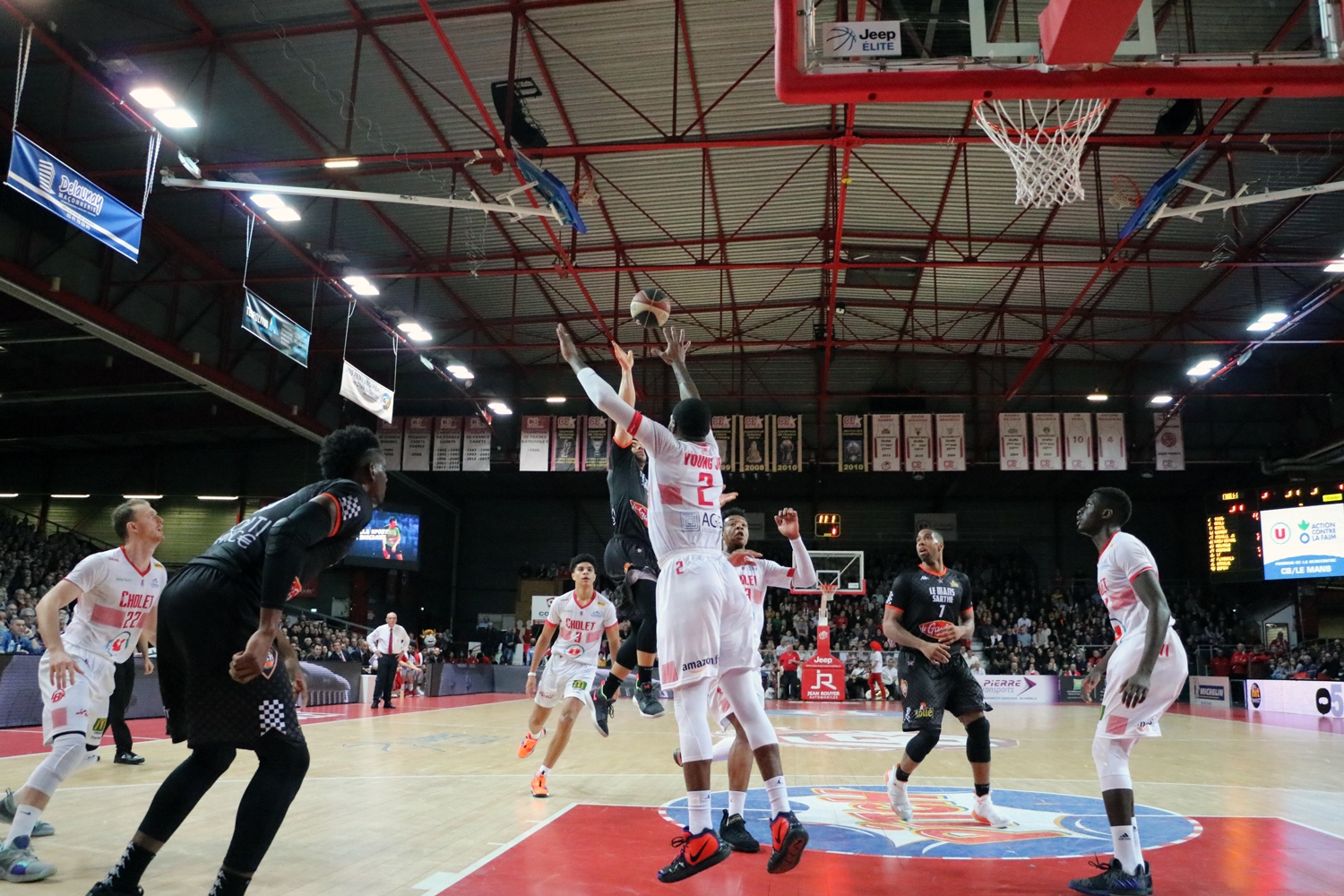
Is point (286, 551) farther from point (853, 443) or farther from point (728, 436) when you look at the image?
point (728, 436)

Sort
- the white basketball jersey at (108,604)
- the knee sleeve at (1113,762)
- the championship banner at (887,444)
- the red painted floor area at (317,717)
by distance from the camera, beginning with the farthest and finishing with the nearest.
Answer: the championship banner at (887,444) → the red painted floor area at (317,717) → the white basketball jersey at (108,604) → the knee sleeve at (1113,762)

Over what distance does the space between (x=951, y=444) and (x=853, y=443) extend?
286 cm

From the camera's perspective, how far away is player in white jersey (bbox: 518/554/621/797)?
8195mm

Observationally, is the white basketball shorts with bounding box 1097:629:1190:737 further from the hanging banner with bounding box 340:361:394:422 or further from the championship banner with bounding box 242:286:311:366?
the hanging banner with bounding box 340:361:394:422

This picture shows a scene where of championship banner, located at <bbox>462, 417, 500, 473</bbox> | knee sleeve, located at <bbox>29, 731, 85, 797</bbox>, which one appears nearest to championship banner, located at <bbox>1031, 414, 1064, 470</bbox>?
championship banner, located at <bbox>462, 417, 500, 473</bbox>

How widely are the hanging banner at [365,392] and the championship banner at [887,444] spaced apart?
14.2 meters

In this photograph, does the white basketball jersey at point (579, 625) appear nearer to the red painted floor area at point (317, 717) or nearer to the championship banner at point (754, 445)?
the red painted floor area at point (317, 717)

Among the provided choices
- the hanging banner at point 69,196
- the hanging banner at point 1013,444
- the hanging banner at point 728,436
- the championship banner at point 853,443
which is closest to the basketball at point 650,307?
the hanging banner at point 69,196

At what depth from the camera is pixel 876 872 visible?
16.6 ft

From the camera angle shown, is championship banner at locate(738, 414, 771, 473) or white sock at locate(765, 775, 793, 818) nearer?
white sock at locate(765, 775, 793, 818)

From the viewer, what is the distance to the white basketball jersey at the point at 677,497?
4922 mm

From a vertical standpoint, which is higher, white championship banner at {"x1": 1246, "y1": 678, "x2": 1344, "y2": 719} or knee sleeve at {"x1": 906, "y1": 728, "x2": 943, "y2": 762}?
knee sleeve at {"x1": 906, "y1": 728, "x2": 943, "y2": 762}

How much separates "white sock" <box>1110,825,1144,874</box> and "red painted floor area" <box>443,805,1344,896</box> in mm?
187

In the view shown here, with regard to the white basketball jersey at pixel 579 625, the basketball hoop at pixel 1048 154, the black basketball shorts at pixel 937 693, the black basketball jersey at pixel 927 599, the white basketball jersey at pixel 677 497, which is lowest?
the black basketball shorts at pixel 937 693
